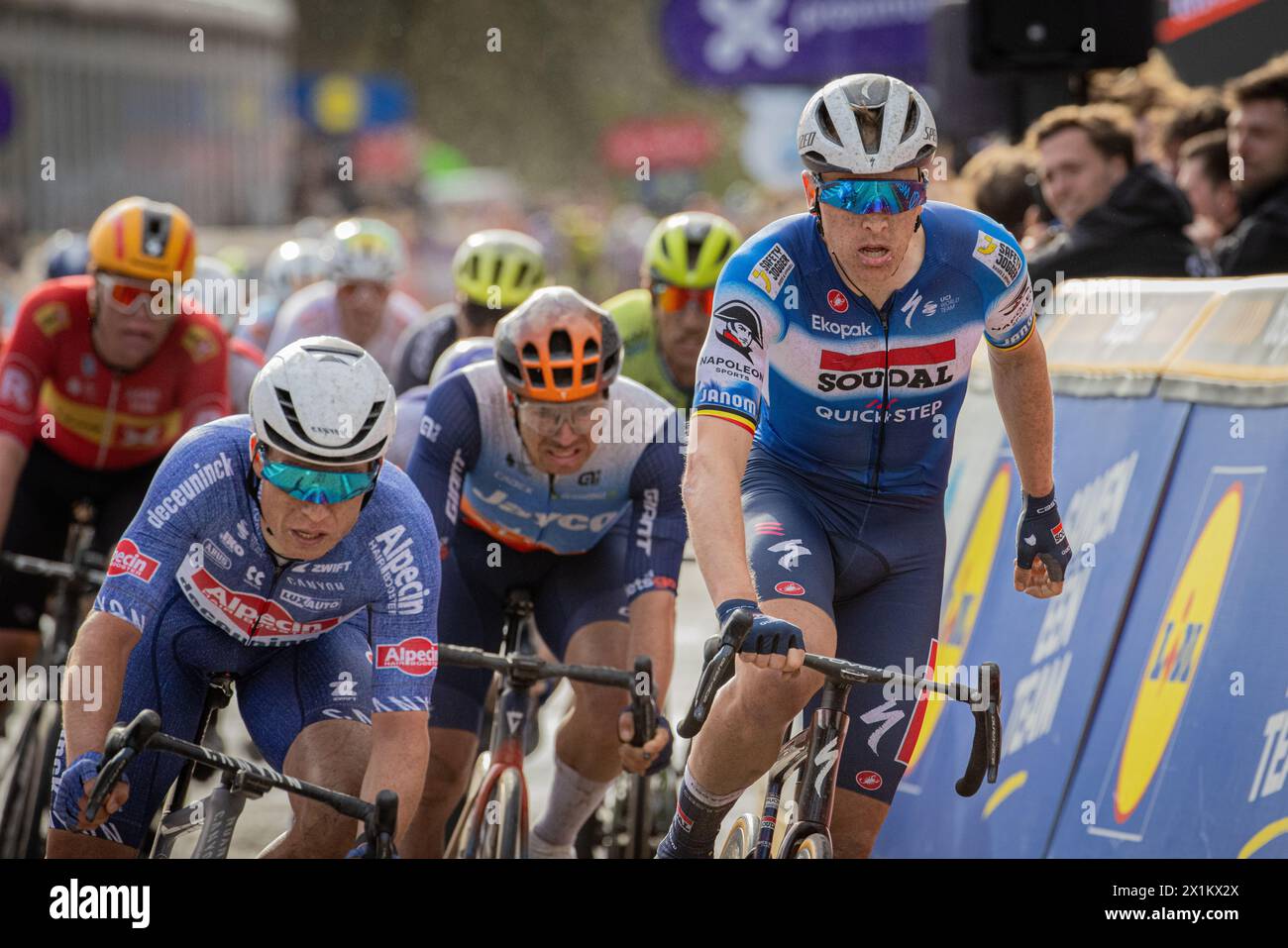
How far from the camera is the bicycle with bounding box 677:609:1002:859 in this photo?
12.8 feet

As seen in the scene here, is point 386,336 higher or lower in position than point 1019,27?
lower

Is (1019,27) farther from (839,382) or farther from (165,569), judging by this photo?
(165,569)

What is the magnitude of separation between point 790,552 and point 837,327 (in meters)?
0.58

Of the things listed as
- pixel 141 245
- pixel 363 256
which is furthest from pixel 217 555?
pixel 363 256

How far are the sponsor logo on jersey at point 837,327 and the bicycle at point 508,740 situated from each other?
111 centimetres

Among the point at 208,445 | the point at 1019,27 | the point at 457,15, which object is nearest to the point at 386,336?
the point at 1019,27

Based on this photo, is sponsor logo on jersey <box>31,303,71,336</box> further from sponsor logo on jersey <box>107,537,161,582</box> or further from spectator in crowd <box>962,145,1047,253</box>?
spectator in crowd <box>962,145,1047,253</box>

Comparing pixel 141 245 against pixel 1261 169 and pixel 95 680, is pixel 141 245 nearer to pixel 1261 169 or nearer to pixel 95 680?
pixel 95 680

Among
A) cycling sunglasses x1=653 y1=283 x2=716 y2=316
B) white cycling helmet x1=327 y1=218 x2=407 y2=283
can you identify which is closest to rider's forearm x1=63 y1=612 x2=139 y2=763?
→ cycling sunglasses x1=653 y1=283 x2=716 y2=316

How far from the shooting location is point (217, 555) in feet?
15.8

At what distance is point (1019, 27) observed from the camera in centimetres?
885

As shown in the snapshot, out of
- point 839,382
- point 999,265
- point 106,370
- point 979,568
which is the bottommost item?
point 979,568

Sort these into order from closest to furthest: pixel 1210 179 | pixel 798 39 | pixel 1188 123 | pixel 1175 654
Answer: pixel 1175 654
pixel 1210 179
pixel 1188 123
pixel 798 39
